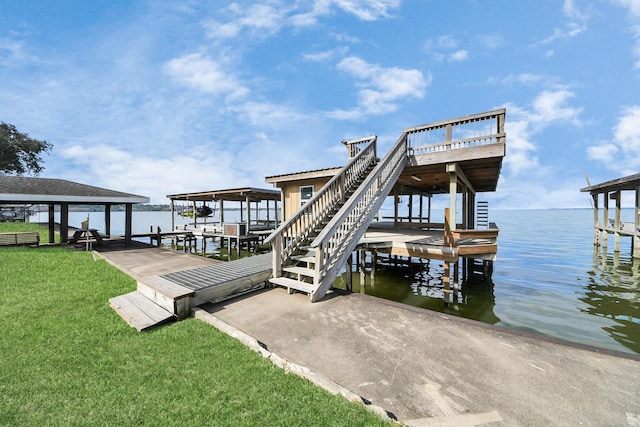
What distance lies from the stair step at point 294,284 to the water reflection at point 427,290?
16.6ft

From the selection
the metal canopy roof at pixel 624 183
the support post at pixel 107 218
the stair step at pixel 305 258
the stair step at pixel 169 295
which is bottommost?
the stair step at pixel 169 295

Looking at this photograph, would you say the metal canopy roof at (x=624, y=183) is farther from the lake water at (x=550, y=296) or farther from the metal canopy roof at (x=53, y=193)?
the metal canopy roof at (x=53, y=193)

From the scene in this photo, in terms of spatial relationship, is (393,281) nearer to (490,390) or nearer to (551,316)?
(551,316)

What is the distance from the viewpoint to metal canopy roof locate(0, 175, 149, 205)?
41.7ft

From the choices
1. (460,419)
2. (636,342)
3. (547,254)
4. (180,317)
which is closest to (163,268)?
(180,317)

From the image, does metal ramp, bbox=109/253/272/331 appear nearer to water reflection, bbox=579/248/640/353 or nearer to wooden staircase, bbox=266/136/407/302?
wooden staircase, bbox=266/136/407/302

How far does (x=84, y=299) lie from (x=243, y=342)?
450 cm

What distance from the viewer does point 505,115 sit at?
7.91 metres

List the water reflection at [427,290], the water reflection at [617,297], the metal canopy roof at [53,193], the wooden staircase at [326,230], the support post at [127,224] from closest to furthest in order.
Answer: the wooden staircase at [326,230]
the water reflection at [617,297]
the water reflection at [427,290]
the metal canopy roof at [53,193]
the support post at [127,224]

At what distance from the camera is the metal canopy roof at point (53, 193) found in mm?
12718

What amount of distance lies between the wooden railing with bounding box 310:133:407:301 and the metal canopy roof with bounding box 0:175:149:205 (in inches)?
553

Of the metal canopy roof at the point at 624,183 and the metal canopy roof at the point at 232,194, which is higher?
the metal canopy roof at the point at 624,183

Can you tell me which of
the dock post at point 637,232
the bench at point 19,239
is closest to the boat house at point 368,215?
the dock post at point 637,232

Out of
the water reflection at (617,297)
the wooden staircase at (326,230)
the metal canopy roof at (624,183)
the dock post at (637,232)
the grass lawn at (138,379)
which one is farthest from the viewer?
the dock post at (637,232)
